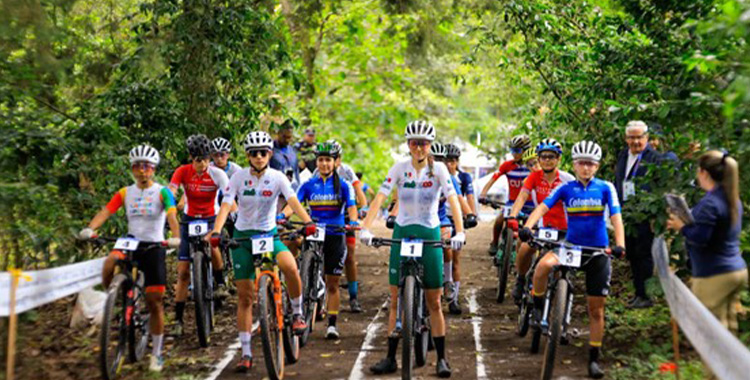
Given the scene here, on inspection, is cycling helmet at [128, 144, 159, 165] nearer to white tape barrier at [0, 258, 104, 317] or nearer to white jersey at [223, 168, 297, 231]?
white jersey at [223, 168, 297, 231]

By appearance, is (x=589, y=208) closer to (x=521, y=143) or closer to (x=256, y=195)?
(x=256, y=195)

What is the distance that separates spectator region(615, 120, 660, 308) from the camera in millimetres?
10125

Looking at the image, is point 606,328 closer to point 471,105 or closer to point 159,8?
point 159,8

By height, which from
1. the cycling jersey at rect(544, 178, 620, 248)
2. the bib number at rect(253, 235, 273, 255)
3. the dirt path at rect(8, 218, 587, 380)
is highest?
the cycling jersey at rect(544, 178, 620, 248)

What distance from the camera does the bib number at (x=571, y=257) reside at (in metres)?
8.02

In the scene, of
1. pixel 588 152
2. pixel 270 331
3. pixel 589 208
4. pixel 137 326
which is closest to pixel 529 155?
pixel 588 152

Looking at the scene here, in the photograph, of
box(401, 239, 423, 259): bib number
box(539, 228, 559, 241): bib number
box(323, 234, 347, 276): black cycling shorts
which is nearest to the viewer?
box(401, 239, 423, 259): bib number

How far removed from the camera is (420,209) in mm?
8297

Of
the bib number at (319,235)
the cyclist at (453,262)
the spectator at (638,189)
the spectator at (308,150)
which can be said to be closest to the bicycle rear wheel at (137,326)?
the bib number at (319,235)

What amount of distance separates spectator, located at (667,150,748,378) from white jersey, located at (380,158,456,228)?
2.42m

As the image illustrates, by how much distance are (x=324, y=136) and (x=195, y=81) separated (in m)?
13.1

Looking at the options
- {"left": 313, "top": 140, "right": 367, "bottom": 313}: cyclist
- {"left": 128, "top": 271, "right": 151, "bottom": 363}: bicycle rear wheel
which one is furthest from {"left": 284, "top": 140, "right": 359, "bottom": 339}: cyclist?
{"left": 128, "top": 271, "right": 151, "bottom": 363}: bicycle rear wheel

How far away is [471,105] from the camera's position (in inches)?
2013

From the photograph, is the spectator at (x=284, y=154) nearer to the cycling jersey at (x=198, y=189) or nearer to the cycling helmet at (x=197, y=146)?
the cycling jersey at (x=198, y=189)
